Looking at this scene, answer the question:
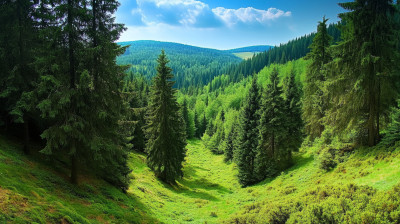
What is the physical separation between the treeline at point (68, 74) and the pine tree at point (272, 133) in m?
19.4

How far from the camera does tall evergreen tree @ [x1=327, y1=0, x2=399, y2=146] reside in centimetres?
1564

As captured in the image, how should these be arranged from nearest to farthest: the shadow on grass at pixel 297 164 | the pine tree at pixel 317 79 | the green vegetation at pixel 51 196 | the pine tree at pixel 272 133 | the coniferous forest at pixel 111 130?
the green vegetation at pixel 51 196 < the coniferous forest at pixel 111 130 < the shadow on grass at pixel 297 164 < the pine tree at pixel 317 79 < the pine tree at pixel 272 133

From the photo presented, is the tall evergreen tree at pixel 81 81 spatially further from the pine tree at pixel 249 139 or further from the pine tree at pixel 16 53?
the pine tree at pixel 249 139

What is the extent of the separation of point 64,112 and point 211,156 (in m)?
52.3

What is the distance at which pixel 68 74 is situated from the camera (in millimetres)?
14078

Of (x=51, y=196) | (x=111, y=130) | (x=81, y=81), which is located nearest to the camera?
(x=51, y=196)

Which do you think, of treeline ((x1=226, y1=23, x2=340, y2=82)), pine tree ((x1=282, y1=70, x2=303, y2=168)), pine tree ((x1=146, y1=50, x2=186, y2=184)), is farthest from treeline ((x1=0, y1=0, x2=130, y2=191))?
treeline ((x1=226, y1=23, x2=340, y2=82))

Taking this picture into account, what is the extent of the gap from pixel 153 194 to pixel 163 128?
28.2 feet

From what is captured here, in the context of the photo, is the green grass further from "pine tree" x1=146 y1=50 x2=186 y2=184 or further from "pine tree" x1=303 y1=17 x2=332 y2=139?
"pine tree" x1=303 y1=17 x2=332 y2=139

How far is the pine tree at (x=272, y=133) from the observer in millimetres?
27844

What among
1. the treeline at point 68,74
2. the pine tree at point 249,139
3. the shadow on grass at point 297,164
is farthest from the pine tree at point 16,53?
the shadow on grass at point 297,164

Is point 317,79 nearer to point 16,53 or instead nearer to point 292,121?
point 292,121

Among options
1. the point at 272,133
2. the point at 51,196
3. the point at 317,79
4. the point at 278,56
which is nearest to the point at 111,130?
the point at 51,196

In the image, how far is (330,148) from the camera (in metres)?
20.1
